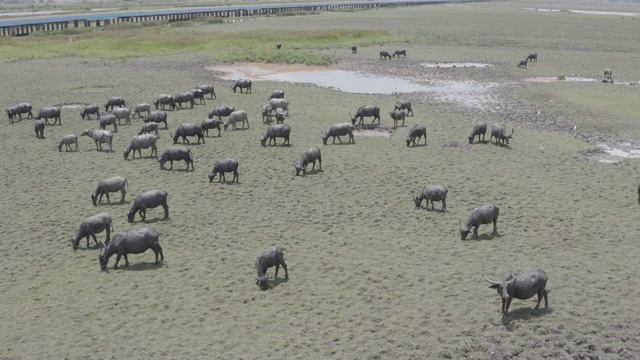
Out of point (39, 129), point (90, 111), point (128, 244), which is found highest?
point (90, 111)

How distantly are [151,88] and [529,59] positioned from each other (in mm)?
34799

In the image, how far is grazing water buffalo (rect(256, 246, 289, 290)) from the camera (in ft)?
52.5

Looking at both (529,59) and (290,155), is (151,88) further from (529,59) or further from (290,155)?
(529,59)

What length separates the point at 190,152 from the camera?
1056 inches

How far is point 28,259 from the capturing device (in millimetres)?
17969

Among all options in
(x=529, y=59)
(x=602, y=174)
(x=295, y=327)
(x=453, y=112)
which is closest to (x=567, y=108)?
(x=453, y=112)

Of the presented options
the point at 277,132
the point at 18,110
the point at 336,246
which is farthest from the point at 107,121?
the point at 336,246

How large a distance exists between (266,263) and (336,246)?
302 centimetres

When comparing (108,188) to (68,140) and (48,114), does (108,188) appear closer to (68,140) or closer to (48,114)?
(68,140)

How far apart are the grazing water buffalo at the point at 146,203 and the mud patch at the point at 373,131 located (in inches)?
536

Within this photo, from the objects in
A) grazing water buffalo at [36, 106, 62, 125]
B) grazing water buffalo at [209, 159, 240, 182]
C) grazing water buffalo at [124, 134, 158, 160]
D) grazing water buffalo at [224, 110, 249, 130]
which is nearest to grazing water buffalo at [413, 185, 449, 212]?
grazing water buffalo at [209, 159, 240, 182]

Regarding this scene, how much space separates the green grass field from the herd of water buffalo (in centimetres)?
49

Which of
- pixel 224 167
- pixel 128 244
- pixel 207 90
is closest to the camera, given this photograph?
pixel 128 244

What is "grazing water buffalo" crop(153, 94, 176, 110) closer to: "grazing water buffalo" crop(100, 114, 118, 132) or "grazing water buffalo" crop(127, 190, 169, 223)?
"grazing water buffalo" crop(100, 114, 118, 132)
